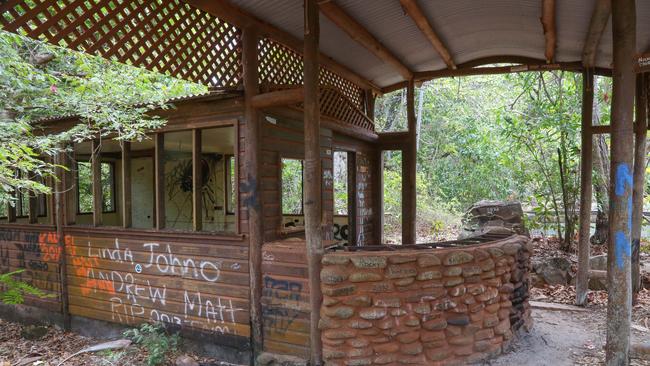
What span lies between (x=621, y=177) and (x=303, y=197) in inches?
128

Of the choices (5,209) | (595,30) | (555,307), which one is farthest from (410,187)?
(5,209)

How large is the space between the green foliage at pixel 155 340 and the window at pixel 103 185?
4570 millimetres

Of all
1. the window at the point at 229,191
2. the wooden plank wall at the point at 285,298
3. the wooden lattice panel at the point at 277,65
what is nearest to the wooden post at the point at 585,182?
the wooden lattice panel at the point at 277,65

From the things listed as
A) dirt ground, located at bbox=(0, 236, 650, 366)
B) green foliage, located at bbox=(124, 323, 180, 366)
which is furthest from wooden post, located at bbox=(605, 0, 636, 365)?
green foliage, located at bbox=(124, 323, 180, 366)

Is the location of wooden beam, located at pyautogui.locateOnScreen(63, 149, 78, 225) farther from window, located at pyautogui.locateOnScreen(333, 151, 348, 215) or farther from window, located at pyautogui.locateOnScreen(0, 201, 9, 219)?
window, located at pyautogui.locateOnScreen(333, 151, 348, 215)

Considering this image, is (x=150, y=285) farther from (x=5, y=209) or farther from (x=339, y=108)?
(x=5, y=209)

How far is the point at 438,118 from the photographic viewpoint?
16750 millimetres

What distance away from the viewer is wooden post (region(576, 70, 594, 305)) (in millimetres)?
5805

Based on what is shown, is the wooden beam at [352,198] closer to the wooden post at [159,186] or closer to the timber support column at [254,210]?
the timber support column at [254,210]

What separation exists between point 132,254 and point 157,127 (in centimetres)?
178

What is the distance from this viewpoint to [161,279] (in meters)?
5.25

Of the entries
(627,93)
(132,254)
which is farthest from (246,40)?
(627,93)

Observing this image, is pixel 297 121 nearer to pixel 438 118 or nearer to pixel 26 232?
pixel 26 232

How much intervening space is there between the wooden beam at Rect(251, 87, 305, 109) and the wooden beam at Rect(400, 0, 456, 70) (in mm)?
1459
